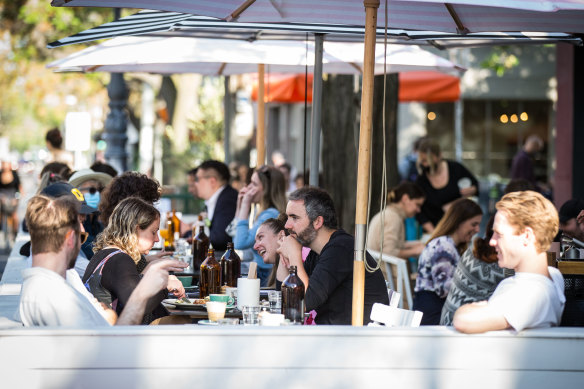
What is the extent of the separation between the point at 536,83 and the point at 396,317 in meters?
23.8

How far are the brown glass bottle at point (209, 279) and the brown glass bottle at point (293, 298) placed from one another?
1.21m

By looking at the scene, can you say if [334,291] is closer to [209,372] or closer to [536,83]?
[209,372]

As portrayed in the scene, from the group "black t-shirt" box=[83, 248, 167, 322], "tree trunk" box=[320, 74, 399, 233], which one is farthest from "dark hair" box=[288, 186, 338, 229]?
"tree trunk" box=[320, 74, 399, 233]

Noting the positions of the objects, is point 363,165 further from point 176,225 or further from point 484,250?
point 176,225

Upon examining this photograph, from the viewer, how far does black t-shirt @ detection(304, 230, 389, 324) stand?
16.7 ft

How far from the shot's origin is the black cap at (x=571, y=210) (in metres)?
7.31

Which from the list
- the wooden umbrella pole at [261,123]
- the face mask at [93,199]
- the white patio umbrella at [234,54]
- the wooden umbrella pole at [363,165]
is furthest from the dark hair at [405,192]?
the wooden umbrella pole at [363,165]

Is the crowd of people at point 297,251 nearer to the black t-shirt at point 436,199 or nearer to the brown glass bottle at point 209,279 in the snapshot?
the brown glass bottle at point 209,279

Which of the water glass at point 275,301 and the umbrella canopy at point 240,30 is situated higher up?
the umbrella canopy at point 240,30

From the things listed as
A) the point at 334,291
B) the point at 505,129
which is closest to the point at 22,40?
the point at 505,129

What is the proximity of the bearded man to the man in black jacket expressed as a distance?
10.9 feet

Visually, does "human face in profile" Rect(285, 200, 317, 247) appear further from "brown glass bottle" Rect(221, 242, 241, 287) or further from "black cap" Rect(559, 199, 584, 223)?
"black cap" Rect(559, 199, 584, 223)

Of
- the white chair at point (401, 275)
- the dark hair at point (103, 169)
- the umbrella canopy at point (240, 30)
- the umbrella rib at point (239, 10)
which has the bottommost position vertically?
the white chair at point (401, 275)

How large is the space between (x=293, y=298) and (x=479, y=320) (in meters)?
1.13
